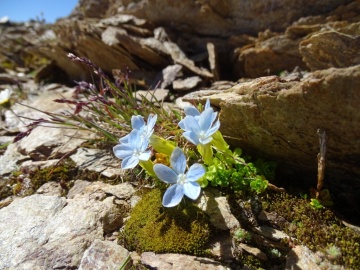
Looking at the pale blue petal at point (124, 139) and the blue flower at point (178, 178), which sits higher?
the pale blue petal at point (124, 139)

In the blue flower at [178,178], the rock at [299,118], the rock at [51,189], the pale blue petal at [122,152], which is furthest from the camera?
the rock at [51,189]

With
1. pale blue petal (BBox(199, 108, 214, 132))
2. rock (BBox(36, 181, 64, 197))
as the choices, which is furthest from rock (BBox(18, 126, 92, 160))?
pale blue petal (BBox(199, 108, 214, 132))

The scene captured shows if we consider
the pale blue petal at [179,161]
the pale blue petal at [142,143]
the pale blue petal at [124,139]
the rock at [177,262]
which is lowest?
the rock at [177,262]

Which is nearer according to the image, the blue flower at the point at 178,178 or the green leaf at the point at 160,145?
the blue flower at the point at 178,178

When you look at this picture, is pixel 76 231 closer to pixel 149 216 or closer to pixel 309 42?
pixel 149 216

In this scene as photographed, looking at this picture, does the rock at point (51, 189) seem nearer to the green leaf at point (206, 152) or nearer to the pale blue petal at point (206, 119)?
the green leaf at point (206, 152)

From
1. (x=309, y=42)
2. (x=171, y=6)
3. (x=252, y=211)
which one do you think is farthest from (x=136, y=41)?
(x=252, y=211)

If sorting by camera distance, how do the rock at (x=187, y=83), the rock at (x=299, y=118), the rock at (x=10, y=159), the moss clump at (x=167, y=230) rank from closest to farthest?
the rock at (x=299, y=118)
the moss clump at (x=167, y=230)
the rock at (x=10, y=159)
the rock at (x=187, y=83)

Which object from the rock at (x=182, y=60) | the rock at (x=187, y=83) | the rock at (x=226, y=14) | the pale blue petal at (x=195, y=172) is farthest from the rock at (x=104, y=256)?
the rock at (x=226, y=14)
